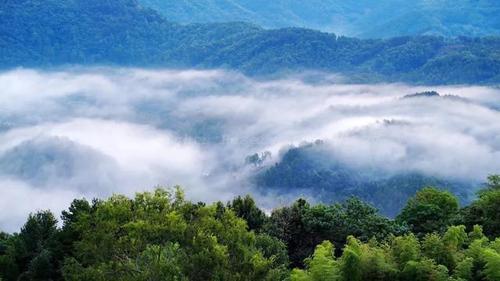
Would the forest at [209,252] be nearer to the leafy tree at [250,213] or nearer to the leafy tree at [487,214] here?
the leafy tree at [487,214]

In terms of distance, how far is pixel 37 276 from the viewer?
31234mm

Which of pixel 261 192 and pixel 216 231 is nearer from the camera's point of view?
pixel 216 231

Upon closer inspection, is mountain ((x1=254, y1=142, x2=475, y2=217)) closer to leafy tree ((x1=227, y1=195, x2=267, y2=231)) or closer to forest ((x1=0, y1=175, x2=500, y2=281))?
leafy tree ((x1=227, y1=195, x2=267, y2=231))

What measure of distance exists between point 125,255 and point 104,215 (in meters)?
1.99

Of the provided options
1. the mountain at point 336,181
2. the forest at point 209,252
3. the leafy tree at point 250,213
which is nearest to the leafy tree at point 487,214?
the forest at point 209,252

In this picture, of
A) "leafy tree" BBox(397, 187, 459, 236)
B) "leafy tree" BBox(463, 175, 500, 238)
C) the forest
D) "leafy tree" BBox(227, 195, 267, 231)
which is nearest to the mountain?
"leafy tree" BBox(397, 187, 459, 236)

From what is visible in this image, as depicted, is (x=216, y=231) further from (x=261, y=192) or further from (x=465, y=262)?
(x=261, y=192)

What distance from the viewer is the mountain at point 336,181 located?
434ft

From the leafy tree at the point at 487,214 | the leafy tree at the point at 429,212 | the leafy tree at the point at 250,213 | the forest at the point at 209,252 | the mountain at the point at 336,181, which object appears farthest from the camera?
the mountain at the point at 336,181

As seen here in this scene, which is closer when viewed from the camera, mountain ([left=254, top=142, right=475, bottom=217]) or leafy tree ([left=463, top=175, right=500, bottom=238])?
leafy tree ([left=463, top=175, right=500, bottom=238])

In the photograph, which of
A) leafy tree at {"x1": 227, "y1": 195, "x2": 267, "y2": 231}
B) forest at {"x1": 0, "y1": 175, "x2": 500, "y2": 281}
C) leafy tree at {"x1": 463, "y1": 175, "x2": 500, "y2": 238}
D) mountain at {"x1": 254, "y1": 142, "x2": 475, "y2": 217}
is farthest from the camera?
mountain at {"x1": 254, "y1": 142, "x2": 475, "y2": 217}

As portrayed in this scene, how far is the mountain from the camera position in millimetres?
132375

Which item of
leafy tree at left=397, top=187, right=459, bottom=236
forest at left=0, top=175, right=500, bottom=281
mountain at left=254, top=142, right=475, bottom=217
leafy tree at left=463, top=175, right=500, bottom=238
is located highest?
mountain at left=254, top=142, right=475, bottom=217

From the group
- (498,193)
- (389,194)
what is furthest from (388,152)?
(498,193)
